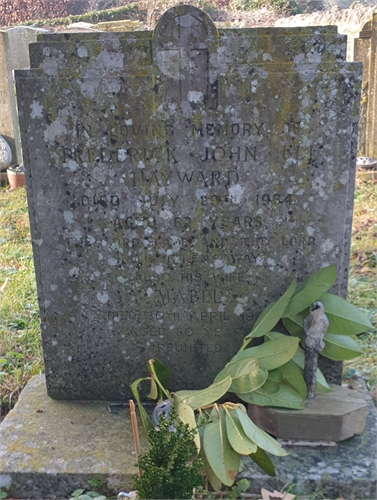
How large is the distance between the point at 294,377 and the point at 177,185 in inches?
41.2

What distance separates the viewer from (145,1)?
13.7 meters

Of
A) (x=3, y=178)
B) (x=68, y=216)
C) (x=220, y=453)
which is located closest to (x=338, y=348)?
(x=220, y=453)

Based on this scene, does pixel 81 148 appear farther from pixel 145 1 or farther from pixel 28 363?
pixel 145 1

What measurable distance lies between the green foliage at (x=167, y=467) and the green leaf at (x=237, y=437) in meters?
0.20

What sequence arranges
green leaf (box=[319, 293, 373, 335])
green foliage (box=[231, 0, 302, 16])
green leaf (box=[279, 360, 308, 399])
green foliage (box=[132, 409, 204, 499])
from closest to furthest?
green foliage (box=[132, 409, 204, 499]) < green leaf (box=[279, 360, 308, 399]) < green leaf (box=[319, 293, 373, 335]) < green foliage (box=[231, 0, 302, 16])

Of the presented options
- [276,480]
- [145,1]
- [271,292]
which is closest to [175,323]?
[271,292]

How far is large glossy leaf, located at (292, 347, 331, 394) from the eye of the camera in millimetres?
2553

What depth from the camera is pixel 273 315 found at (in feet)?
8.48

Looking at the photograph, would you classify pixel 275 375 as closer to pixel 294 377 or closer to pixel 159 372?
pixel 294 377

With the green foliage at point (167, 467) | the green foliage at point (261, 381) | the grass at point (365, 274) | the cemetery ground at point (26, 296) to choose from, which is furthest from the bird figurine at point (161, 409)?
the grass at point (365, 274)

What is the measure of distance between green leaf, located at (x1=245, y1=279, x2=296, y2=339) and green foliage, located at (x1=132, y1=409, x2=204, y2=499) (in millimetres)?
712

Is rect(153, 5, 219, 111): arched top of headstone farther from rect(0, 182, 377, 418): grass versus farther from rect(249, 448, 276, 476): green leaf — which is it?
rect(0, 182, 377, 418): grass

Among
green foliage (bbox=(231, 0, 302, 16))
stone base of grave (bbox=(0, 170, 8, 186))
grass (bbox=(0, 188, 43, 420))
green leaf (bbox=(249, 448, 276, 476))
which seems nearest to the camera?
green leaf (bbox=(249, 448, 276, 476))

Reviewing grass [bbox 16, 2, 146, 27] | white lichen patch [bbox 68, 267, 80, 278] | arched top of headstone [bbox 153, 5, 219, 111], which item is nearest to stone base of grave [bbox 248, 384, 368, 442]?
white lichen patch [bbox 68, 267, 80, 278]
